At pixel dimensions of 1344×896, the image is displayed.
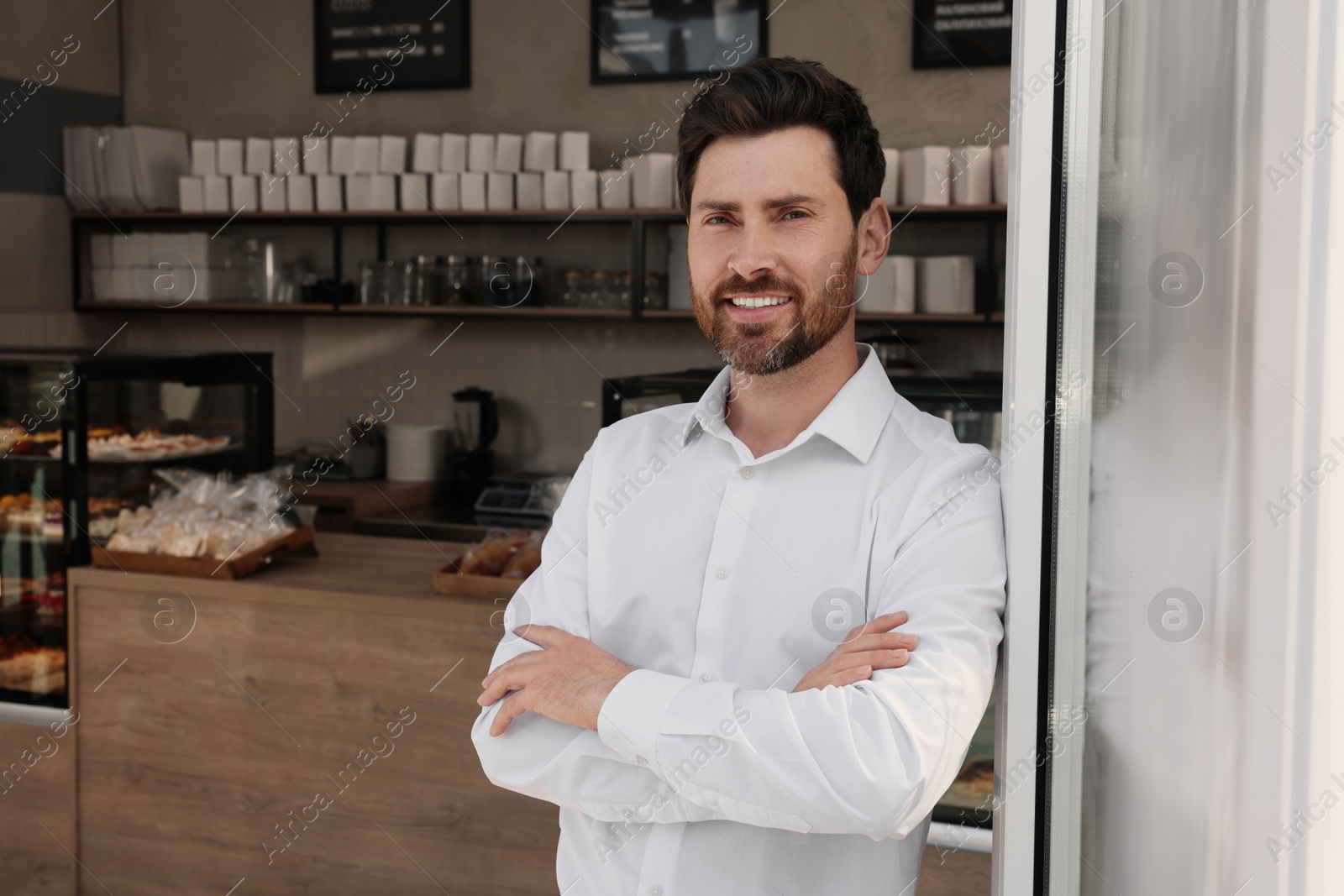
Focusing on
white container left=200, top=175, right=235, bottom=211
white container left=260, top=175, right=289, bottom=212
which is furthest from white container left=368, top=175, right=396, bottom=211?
white container left=200, top=175, right=235, bottom=211

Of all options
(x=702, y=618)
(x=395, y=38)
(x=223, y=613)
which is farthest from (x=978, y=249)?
(x=702, y=618)

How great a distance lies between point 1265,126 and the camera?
569 mm

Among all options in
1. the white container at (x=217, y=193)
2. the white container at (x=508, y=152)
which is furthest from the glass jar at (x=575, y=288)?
the white container at (x=217, y=193)

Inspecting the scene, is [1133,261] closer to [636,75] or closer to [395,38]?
[636,75]

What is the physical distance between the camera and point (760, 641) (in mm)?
1193

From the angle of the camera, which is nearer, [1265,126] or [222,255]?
[1265,126]

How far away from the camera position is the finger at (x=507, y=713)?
3.86 ft

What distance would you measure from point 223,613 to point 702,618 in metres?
1.38

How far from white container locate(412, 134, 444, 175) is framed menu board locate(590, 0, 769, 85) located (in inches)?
25.8

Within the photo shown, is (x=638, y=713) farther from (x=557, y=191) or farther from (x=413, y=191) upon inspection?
(x=413, y=191)

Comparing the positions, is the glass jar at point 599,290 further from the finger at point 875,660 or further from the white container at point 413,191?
the finger at point 875,660

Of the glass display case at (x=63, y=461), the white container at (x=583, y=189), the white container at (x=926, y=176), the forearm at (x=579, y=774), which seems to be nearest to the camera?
the forearm at (x=579, y=774)

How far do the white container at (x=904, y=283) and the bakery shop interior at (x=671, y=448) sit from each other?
1 cm

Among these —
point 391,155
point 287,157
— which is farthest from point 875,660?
point 287,157
